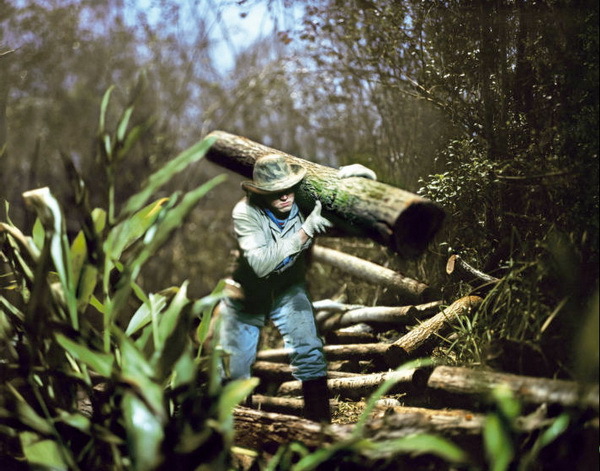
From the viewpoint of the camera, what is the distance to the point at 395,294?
4.09 m

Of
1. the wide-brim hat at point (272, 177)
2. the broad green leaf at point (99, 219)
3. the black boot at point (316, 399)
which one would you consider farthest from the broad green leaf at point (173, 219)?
the black boot at point (316, 399)

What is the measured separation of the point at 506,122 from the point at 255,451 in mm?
2187

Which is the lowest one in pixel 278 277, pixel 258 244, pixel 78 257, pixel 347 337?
pixel 347 337

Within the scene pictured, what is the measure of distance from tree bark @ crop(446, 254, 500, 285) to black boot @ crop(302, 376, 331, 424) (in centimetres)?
100

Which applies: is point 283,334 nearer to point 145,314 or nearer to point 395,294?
point 145,314

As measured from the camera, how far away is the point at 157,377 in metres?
2.31

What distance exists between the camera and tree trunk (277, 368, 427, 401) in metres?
3.09

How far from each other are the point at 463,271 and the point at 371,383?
855 millimetres

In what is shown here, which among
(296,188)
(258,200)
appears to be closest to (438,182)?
(296,188)

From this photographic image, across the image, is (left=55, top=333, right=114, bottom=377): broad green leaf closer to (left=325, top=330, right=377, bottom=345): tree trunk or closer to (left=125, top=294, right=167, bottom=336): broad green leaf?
(left=125, top=294, right=167, bottom=336): broad green leaf

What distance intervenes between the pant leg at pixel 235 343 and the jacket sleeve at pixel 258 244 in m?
0.34

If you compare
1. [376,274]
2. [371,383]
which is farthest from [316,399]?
[376,274]

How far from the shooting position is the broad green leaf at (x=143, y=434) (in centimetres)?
203

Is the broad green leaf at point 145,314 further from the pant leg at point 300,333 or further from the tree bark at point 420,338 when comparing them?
the tree bark at point 420,338
